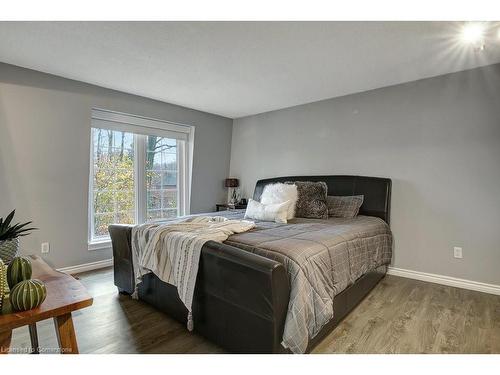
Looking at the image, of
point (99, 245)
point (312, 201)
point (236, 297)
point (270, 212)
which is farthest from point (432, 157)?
point (99, 245)

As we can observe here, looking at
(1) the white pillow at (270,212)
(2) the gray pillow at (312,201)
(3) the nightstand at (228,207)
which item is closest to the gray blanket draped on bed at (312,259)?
(1) the white pillow at (270,212)

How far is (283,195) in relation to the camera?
316 cm

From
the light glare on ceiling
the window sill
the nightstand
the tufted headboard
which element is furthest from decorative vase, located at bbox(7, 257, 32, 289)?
the nightstand

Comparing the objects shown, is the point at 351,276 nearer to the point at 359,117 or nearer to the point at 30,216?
the point at 359,117

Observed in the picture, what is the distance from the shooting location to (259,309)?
1.50 m

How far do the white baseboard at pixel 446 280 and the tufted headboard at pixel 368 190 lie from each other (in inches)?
23.6

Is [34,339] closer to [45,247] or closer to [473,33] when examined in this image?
[45,247]

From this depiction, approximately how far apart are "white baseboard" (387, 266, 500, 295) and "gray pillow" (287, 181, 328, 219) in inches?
43.2

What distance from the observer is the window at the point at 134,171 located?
351 cm

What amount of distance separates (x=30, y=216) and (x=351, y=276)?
10.5 feet

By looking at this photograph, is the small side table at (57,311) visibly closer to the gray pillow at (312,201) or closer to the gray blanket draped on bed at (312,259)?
the gray blanket draped on bed at (312,259)

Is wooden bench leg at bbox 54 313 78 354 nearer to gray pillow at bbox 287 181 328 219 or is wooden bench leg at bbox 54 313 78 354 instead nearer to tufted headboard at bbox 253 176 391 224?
gray pillow at bbox 287 181 328 219

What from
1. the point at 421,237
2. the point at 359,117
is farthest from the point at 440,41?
the point at 421,237
